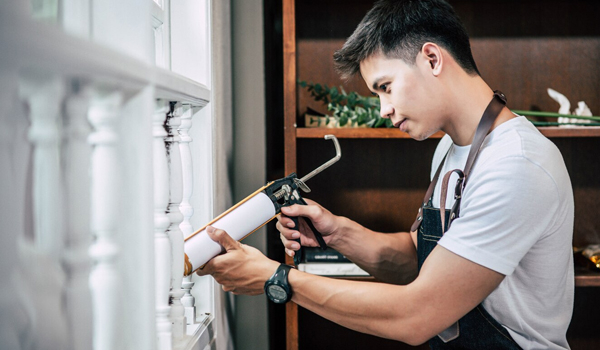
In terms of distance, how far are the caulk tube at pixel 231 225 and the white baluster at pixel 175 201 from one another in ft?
0.17

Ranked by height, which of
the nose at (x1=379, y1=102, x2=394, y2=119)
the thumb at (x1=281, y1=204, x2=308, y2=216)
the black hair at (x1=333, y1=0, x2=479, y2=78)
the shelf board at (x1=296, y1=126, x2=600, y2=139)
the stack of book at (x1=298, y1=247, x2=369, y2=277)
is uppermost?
the black hair at (x1=333, y1=0, x2=479, y2=78)

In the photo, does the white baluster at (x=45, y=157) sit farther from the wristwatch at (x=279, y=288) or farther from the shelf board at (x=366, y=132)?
the shelf board at (x=366, y=132)

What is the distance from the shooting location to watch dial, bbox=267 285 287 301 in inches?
41.8

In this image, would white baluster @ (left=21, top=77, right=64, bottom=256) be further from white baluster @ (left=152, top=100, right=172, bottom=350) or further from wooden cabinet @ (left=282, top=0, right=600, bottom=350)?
wooden cabinet @ (left=282, top=0, right=600, bottom=350)

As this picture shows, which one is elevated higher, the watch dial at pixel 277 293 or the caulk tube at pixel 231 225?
the caulk tube at pixel 231 225

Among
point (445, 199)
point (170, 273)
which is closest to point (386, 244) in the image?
point (445, 199)

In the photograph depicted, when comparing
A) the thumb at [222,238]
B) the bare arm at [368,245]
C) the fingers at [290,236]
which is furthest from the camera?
the bare arm at [368,245]

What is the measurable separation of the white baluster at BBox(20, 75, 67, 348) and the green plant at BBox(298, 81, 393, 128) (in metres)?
1.19

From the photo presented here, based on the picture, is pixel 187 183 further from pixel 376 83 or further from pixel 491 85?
pixel 491 85

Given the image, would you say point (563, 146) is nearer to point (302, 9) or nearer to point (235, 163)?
point (302, 9)

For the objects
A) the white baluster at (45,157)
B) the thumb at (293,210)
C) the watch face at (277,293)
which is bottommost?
the watch face at (277,293)

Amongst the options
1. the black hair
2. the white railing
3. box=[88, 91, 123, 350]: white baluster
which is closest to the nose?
the black hair

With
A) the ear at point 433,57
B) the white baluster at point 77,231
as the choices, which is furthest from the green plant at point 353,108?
the white baluster at point 77,231

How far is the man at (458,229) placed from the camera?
3.16ft
